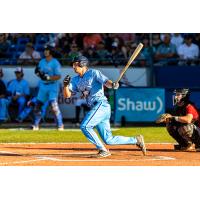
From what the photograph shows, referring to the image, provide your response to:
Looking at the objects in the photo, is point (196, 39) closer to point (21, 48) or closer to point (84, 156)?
point (21, 48)

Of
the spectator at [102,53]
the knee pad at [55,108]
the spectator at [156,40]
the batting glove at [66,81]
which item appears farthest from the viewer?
the spectator at [156,40]

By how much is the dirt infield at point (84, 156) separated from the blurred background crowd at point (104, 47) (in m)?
6.93

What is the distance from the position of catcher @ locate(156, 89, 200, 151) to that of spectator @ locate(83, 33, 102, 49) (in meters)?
8.94

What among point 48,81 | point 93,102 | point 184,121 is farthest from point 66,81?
point 48,81

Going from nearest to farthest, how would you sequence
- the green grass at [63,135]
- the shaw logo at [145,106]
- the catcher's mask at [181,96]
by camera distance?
the catcher's mask at [181,96] → the green grass at [63,135] → the shaw logo at [145,106]

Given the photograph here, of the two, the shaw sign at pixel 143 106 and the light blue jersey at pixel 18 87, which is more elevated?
the light blue jersey at pixel 18 87

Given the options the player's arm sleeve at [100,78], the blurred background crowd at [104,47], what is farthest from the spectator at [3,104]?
the player's arm sleeve at [100,78]

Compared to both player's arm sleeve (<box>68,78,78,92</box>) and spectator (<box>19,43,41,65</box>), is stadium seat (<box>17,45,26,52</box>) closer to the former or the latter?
spectator (<box>19,43,41,65</box>)

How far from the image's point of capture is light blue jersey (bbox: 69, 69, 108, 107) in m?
11.5

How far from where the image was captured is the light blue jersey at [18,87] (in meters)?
20.1

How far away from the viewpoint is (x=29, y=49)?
21.4 meters

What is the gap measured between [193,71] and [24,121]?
5030 mm

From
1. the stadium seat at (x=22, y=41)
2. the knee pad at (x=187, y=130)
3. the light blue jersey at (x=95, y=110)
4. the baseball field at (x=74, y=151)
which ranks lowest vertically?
the baseball field at (x=74, y=151)

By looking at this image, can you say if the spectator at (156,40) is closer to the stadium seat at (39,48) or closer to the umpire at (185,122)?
the stadium seat at (39,48)
